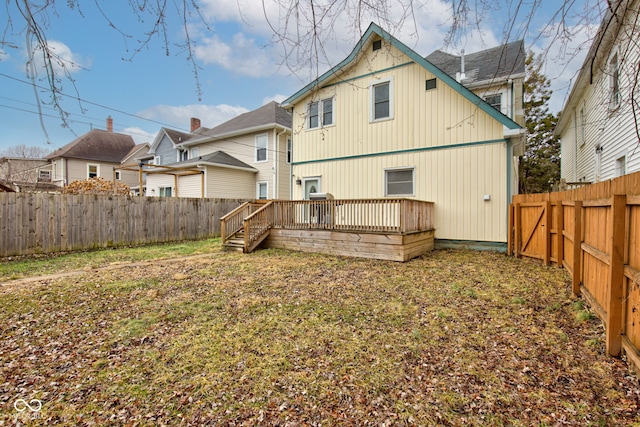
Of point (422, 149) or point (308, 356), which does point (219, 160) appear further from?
point (308, 356)

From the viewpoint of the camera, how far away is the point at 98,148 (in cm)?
2623

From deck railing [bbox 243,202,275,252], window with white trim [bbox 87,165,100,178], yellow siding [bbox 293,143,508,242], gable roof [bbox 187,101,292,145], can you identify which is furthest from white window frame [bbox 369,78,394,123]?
window with white trim [bbox 87,165,100,178]

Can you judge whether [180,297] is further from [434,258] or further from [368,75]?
[368,75]

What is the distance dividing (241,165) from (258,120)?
2.83 metres

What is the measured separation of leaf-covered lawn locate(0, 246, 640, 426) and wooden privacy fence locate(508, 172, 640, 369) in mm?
279

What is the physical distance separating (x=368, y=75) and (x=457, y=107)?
3.27 meters

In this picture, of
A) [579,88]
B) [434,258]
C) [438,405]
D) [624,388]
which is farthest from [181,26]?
[579,88]

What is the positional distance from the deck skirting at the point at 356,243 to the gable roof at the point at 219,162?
7756 millimetres

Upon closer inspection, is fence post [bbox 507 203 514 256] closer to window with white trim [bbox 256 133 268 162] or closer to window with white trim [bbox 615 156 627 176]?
window with white trim [bbox 615 156 627 176]

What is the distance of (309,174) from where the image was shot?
38.5 ft

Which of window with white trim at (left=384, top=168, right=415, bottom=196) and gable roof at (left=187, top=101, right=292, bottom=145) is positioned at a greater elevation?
gable roof at (left=187, top=101, right=292, bottom=145)

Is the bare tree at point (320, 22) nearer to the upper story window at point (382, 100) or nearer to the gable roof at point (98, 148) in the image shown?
the upper story window at point (382, 100)

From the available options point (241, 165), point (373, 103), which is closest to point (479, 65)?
point (373, 103)

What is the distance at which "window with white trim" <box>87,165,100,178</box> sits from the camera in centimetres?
2501
